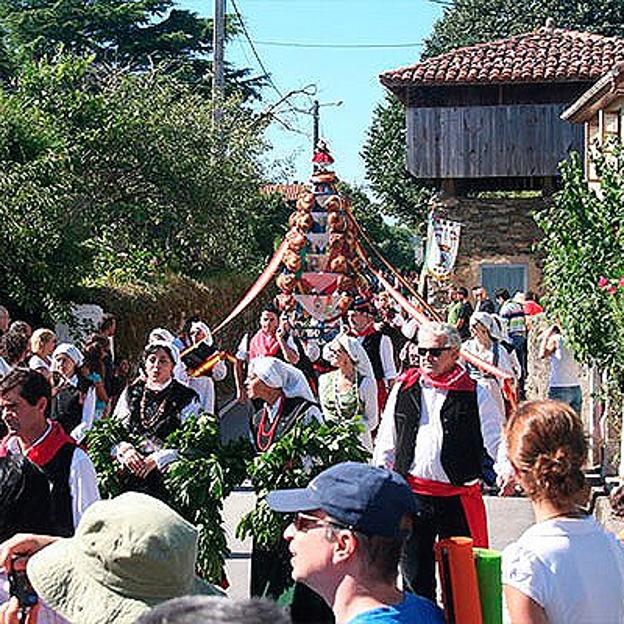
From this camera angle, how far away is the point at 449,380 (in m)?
7.19

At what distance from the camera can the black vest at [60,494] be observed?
17.8 feet

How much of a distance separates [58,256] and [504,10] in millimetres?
36707

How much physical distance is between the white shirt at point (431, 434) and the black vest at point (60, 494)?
2.23m

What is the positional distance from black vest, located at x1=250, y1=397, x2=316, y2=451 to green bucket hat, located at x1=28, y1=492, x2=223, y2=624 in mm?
→ 4410

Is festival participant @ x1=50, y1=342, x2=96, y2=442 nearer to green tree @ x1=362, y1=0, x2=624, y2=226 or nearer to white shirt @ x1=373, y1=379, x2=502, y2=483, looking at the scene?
white shirt @ x1=373, y1=379, x2=502, y2=483

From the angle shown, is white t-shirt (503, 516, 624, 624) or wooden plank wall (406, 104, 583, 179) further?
wooden plank wall (406, 104, 583, 179)

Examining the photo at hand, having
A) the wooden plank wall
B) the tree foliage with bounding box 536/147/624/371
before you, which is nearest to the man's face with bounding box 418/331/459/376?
the tree foliage with bounding box 536/147/624/371

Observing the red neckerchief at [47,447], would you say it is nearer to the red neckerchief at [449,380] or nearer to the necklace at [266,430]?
the necklace at [266,430]

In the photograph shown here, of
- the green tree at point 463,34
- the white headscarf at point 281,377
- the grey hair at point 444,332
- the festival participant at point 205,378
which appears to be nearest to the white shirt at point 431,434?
the grey hair at point 444,332

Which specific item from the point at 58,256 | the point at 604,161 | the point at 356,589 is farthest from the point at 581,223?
the point at 356,589

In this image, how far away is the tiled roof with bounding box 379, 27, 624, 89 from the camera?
29.7m

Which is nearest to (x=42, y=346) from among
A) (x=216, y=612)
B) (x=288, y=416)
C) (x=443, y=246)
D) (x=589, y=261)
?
(x=288, y=416)

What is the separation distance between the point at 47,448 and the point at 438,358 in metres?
2.49

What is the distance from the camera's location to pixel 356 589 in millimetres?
3383
